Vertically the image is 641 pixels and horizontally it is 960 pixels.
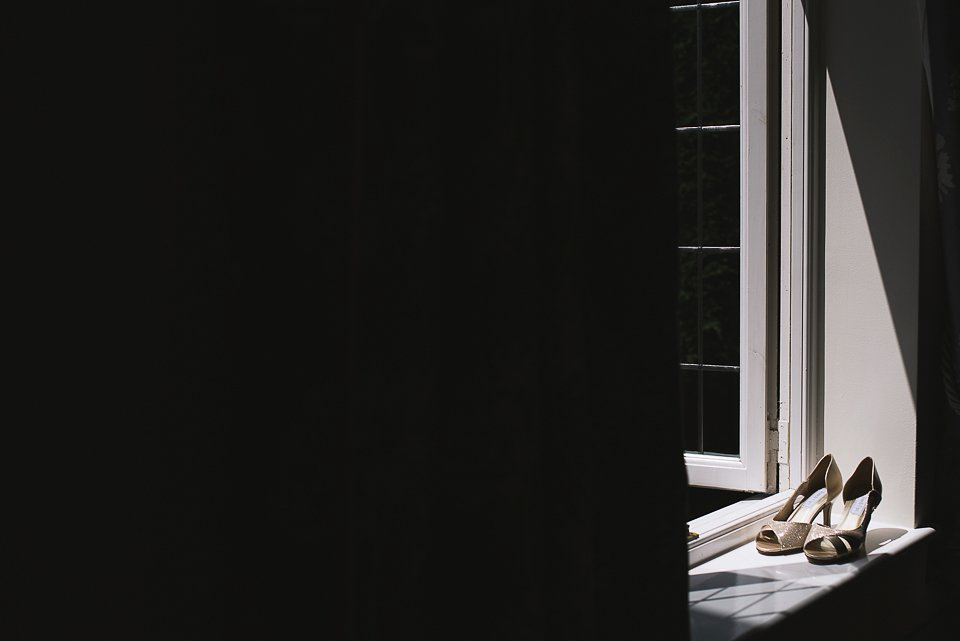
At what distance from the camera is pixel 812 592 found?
1.92m

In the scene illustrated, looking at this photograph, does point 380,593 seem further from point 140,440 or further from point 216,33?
point 216,33

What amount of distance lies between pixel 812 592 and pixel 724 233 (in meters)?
Result: 2.10

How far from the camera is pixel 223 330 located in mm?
934

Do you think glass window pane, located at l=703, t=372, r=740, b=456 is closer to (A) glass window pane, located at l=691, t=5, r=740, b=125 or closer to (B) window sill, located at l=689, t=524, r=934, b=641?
(A) glass window pane, located at l=691, t=5, r=740, b=125

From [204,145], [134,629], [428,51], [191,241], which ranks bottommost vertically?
[134,629]

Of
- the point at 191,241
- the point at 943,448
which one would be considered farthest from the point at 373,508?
the point at 943,448

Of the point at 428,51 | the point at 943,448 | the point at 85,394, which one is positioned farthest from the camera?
the point at 943,448

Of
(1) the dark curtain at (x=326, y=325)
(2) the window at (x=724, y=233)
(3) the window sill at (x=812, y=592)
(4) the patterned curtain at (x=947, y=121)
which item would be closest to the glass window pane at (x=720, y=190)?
(2) the window at (x=724, y=233)

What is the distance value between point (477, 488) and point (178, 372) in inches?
13.8

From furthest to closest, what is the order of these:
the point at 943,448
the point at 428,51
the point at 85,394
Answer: the point at 943,448 → the point at 428,51 → the point at 85,394

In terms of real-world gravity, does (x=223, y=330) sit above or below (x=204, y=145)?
below

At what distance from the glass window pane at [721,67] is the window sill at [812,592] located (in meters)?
2.12

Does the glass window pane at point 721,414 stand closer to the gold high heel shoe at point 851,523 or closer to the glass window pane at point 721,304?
the glass window pane at point 721,304

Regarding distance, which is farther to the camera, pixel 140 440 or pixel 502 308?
pixel 502 308
